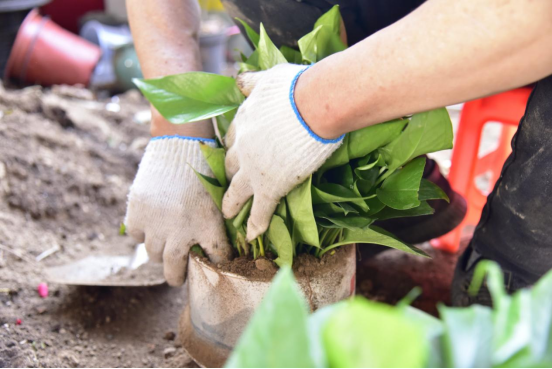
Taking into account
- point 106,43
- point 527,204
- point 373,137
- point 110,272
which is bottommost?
point 106,43

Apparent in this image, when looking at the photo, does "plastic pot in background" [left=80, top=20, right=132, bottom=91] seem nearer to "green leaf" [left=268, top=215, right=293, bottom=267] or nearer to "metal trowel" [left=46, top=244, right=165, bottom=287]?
"metal trowel" [left=46, top=244, right=165, bottom=287]

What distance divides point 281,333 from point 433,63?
1.33ft

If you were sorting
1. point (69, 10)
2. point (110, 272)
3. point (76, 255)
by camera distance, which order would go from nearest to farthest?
point (110, 272)
point (76, 255)
point (69, 10)

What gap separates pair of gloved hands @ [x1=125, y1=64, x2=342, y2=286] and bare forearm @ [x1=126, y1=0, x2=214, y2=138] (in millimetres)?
57

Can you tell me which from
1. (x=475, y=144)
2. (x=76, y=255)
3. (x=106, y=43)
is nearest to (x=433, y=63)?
(x=475, y=144)

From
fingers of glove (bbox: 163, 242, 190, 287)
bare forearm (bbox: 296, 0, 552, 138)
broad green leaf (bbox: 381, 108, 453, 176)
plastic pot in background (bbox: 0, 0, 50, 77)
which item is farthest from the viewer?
plastic pot in background (bbox: 0, 0, 50, 77)

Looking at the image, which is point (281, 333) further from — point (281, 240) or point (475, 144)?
point (475, 144)

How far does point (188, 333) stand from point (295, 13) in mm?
631

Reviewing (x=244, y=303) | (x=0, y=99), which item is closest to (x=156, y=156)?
(x=244, y=303)

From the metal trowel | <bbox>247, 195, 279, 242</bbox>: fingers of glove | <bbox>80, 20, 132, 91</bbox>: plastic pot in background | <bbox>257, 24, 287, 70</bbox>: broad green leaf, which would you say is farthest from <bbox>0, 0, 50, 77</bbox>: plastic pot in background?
<bbox>247, 195, 279, 242</bbox>: fingers of glove

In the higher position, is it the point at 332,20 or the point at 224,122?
the point at 332,20

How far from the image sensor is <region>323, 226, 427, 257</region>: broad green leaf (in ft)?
2.59

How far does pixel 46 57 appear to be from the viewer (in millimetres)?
2281

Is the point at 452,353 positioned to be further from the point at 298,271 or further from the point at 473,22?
the point at 298,271
